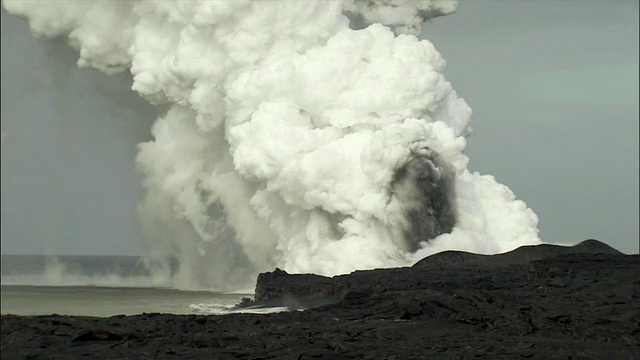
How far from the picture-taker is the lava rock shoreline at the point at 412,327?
2494 centimetres

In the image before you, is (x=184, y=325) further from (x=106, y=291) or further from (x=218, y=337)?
(x=106, y=291)

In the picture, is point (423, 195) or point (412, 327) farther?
point (423, 195)

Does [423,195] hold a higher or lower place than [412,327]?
higher

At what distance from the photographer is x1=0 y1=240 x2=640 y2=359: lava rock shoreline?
2494 centimetres

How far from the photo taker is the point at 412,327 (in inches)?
1145

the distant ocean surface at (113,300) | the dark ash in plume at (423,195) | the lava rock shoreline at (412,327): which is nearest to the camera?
the lava rock shoreline at (412,327)

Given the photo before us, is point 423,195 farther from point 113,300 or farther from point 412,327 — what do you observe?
point 412,327

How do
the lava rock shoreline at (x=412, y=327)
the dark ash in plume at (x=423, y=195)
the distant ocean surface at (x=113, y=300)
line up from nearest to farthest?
the lava rock shoreline at (x=412, y=327), the distant ocean surface at (x=113, y=300), the dark ash in plume at (x=423, y=195)

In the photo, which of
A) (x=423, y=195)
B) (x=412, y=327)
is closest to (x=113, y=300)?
(x=423, y=195)

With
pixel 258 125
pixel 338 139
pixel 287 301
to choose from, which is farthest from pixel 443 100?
pixel 287 301

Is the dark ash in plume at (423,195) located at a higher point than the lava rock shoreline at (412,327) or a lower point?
higher

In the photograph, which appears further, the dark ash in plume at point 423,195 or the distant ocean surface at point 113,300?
the dark ash in plume at point 423,195

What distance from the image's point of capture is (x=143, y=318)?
3119 centimetres

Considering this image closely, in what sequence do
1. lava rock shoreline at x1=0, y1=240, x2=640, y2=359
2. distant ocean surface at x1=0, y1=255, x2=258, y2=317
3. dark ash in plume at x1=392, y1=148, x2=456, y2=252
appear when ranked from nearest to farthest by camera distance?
lava rock shoreline at x1=0, y1=240, x2=640, y2=359, distant ocean surface at x1=0, y1=255, x2=258, y2=317, dark ash in plume at x1=392, y1=148, x2=456, y2=252
